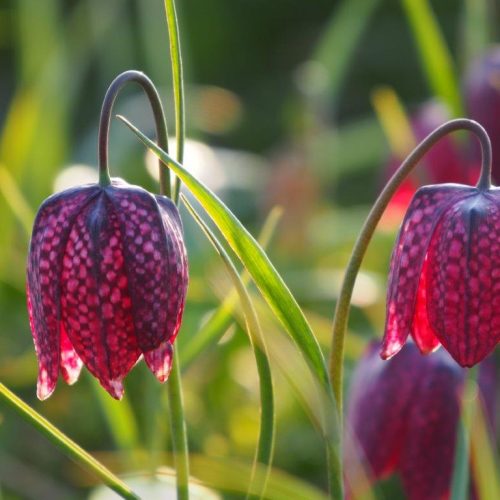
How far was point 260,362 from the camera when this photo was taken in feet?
Answer: 3.98

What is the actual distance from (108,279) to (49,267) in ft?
0.19

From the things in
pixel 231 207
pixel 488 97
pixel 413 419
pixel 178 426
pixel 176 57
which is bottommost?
pixel 231 207

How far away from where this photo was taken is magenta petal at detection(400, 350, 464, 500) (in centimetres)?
160

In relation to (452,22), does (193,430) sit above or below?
below

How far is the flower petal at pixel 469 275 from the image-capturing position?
1173mm

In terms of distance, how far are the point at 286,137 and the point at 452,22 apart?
3.02ft

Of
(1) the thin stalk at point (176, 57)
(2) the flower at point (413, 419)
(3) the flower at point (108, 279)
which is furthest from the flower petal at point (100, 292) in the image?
(2) the flower at point (413, 419)

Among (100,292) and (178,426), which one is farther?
(178,426)

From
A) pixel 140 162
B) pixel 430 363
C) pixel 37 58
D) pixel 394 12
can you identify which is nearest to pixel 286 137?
pixel 394 12

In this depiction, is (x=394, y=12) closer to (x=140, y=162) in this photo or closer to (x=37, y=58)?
(x=37, y=58)

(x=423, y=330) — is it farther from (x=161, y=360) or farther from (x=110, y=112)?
(x=110, y=112)

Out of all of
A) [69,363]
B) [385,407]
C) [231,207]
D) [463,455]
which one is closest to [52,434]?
[69,363]

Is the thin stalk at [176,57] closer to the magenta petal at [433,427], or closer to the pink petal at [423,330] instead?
the pink petal at [423,330]

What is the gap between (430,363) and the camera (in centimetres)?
161
